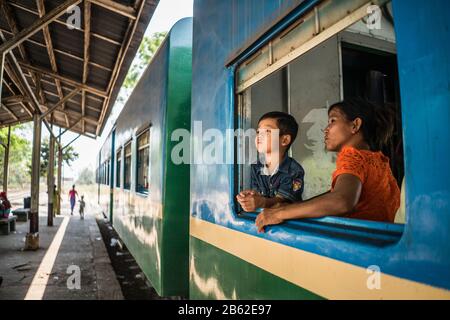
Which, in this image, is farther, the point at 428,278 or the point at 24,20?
the point at 24,20

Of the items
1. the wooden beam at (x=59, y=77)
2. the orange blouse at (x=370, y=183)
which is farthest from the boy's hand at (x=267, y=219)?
the wooden beam at (x=59, y=77)

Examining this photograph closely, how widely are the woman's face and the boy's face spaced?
41cm

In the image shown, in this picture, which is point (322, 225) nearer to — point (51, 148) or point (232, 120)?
point (232, 120)

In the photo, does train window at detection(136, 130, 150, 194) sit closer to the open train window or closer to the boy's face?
the open train window

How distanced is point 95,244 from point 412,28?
7949mm

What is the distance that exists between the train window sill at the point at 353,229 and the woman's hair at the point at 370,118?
0.46m

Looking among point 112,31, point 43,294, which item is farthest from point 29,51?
point 43,294

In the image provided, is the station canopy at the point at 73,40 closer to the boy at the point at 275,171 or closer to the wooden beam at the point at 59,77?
the wooden beam at the point at 59,77

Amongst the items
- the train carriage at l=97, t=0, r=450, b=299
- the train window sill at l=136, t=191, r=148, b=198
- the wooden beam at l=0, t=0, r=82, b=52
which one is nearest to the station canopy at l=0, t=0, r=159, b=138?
the wooden beam at l=0, t=0, r=82, b=52

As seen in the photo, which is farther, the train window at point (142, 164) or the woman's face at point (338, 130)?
the train window at point (142, 164)

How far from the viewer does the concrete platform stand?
A: 4.37 metres

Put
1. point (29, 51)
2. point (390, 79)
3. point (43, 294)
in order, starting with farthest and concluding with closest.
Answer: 1. point (29, 51)
2. point (43, 294)
3. point (390, 79)

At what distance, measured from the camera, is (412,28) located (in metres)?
0.95

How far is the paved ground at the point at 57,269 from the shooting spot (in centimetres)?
439
